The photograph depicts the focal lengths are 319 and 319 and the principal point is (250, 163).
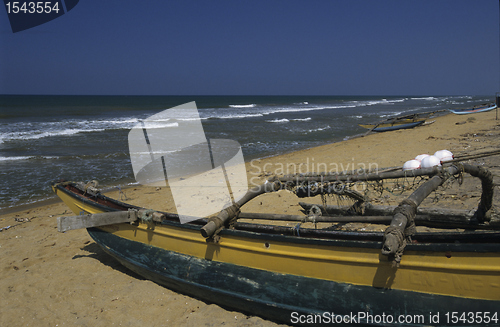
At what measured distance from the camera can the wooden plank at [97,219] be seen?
4.92 meters

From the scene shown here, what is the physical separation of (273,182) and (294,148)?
1258 centimetres

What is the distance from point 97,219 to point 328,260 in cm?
360

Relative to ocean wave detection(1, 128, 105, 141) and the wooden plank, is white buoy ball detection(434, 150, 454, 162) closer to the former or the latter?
the wooden plank

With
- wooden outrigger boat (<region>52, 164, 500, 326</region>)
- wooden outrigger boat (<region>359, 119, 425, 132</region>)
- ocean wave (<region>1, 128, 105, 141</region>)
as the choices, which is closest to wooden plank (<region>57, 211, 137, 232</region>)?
wooden outrigger boat (<region>52, 164, 500, 326</region>)

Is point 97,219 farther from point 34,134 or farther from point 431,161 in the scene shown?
point 34,134

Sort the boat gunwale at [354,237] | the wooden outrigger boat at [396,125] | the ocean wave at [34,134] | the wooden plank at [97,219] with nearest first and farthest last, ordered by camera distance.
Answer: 1. the boat gunwale at [354,237]
2. the wooden plank at [97,219]
3. the wooden outrigger boat at [396,125]
4. the ocean wave at [34,134]

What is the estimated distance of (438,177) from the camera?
388cm

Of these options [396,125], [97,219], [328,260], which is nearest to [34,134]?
[97,219]

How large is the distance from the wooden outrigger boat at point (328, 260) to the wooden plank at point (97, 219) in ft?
0.05

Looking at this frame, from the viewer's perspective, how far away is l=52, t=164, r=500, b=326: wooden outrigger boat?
2.94 meters

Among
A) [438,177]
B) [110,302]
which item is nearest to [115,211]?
[110,302]

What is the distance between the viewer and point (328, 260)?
3447mm

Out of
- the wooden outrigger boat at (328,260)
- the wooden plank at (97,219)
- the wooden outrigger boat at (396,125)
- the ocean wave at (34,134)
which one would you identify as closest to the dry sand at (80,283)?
the wooden outrigger boat at (328,260)

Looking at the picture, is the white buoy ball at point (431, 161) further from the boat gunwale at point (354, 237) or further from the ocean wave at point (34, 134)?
the ocean wave at point (34, 134)
